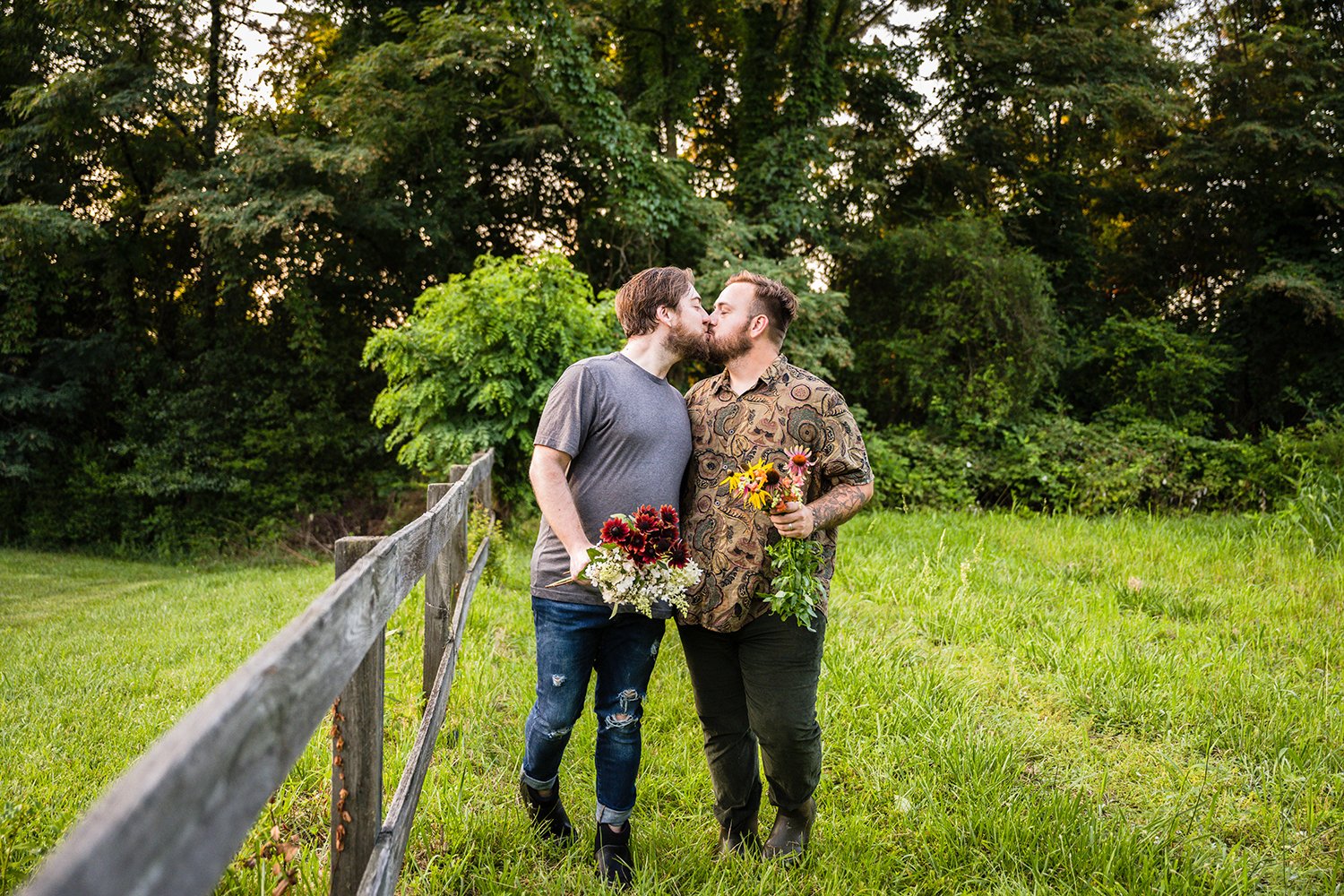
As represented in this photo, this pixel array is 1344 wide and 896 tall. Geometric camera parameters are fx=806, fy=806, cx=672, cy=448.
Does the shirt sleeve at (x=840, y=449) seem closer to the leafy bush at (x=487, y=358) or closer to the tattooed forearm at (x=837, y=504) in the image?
the tattooed forearm at (x=837, y=504)

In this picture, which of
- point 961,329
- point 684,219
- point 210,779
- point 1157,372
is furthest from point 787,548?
point 1157,372

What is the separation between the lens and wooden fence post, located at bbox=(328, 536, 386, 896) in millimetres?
1945

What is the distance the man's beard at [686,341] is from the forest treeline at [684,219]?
8760 mm

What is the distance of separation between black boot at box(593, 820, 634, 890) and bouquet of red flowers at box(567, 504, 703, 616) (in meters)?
0.88

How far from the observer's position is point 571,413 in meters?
2.67

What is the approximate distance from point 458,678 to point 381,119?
10266 millimetres

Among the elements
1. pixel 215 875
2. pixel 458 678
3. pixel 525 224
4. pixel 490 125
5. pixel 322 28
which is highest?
pixel 322 28

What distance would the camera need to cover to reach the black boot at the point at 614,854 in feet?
8.93

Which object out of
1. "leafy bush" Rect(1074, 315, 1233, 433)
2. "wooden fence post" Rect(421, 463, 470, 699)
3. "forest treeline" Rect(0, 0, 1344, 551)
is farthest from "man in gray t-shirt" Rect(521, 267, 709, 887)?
"leafy bush" Rect(1074, 315, 1233, 433)

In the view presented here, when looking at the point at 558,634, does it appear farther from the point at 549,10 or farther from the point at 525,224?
the point at 525,224

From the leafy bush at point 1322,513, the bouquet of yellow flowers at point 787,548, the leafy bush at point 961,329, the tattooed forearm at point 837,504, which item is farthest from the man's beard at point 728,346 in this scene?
the leafy bush at point 961,329

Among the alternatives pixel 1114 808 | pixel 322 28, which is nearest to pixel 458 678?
pixel 1114 808

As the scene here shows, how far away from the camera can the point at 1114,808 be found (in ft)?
10.7

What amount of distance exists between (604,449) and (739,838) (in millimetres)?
1514
